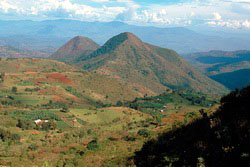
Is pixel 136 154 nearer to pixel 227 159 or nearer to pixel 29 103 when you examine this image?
pixel 227 159

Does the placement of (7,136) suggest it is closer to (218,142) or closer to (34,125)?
(34,125)

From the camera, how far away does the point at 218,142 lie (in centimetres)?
1881

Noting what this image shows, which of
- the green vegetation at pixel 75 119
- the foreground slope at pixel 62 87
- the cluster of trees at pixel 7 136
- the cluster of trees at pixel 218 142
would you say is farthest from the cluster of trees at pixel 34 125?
the foreground slope at pixel 62 87

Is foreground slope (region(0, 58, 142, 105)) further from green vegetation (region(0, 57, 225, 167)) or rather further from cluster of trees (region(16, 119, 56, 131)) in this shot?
cluster of trees (region(16, 119, 56, 131))

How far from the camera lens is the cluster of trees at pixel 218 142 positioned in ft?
56.5

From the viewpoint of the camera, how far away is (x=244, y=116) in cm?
1931

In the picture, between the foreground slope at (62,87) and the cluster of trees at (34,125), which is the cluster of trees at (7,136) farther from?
the foreground slope at (62,87)

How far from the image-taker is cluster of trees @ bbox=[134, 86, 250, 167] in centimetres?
1722

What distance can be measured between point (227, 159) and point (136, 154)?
13414 mm

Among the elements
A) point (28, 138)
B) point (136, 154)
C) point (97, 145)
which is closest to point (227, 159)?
point (136, 154)

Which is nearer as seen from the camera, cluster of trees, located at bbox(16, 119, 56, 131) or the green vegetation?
the green vegetation

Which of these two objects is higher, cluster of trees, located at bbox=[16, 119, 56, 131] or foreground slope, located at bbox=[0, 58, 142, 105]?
cluster of trees, located at bbox=[16, 119, 56, 131]

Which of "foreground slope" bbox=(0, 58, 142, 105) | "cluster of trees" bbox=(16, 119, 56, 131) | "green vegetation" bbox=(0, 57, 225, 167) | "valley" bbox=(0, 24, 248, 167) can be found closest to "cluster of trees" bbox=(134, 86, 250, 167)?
"valley" bbox=(0, 24, 248, 167)

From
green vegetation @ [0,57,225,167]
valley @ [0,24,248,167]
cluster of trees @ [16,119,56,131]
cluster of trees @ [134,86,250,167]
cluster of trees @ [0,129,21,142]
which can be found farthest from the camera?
cluster of trees @ [16,119,56,131]
